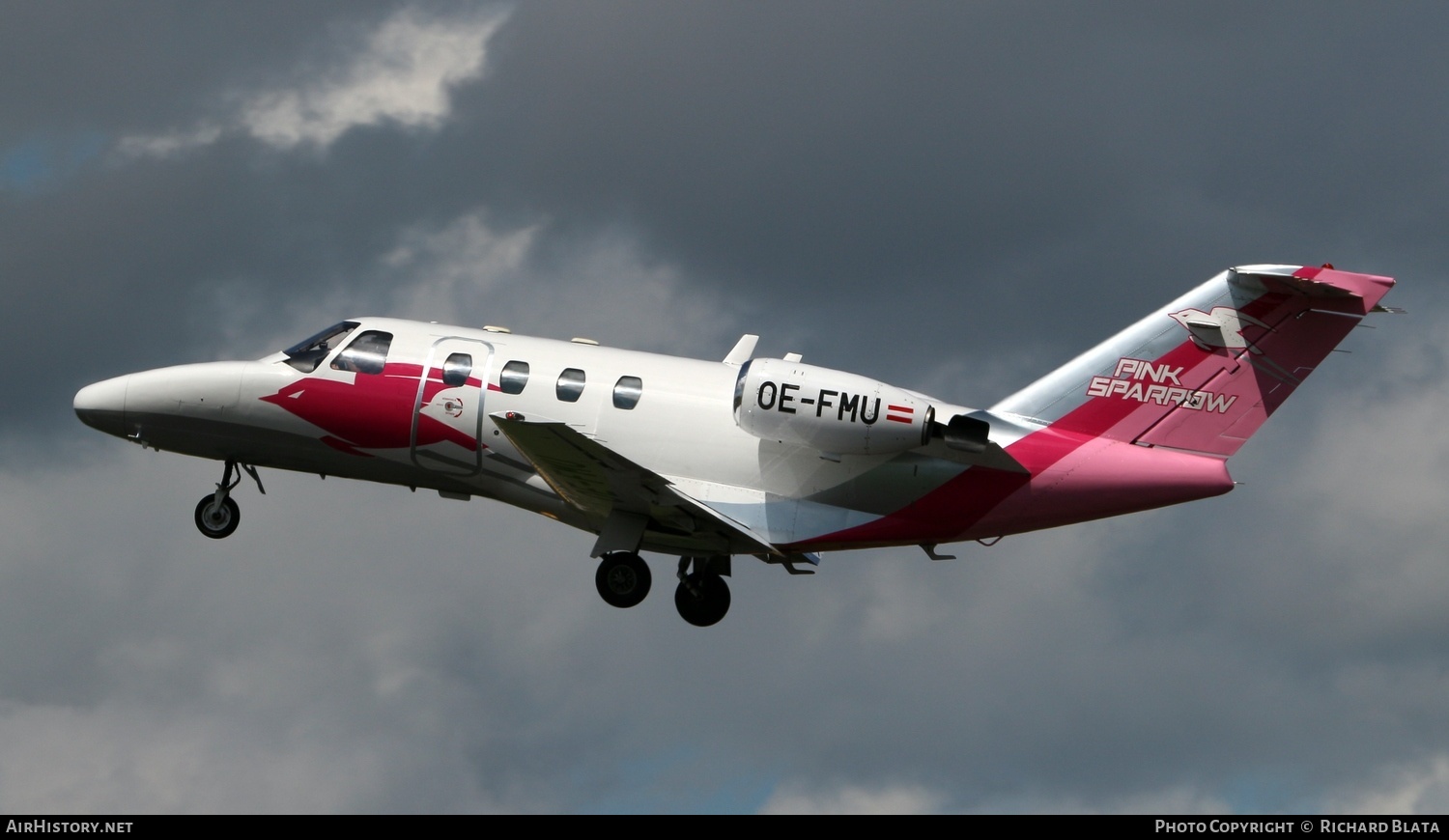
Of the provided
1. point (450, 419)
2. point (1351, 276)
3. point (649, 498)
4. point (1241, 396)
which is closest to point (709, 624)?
point (649, 498)

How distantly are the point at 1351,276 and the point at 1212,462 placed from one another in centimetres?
356

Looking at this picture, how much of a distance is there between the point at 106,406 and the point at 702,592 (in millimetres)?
10865

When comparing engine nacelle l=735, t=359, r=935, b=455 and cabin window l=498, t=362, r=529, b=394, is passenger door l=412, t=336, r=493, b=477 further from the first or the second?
engine nacelle l=735, t=359, r=935, b=455

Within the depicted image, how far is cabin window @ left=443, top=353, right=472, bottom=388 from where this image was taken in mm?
29266

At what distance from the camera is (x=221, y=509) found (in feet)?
104

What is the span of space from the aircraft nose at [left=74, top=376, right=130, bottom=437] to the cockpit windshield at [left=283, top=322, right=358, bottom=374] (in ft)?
10.6

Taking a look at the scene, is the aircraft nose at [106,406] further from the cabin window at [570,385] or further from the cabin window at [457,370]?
the cabin window at [570,385]

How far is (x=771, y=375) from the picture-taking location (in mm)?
27406

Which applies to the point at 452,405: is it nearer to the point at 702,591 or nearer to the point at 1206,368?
the point at 702,591

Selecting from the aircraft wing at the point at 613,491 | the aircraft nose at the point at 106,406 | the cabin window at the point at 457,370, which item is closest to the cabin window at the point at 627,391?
the aircraft wing at the point at 613,491

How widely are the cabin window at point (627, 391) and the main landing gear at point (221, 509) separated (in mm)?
7109

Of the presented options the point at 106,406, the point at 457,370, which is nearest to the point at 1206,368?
the point at 457,370

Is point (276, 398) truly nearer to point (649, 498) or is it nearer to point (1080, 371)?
point (649, 498)

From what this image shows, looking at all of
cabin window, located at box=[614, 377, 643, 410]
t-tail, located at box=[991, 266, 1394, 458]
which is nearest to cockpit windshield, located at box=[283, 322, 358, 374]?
cabin window, located at box=[614, 377, 643, 410]
